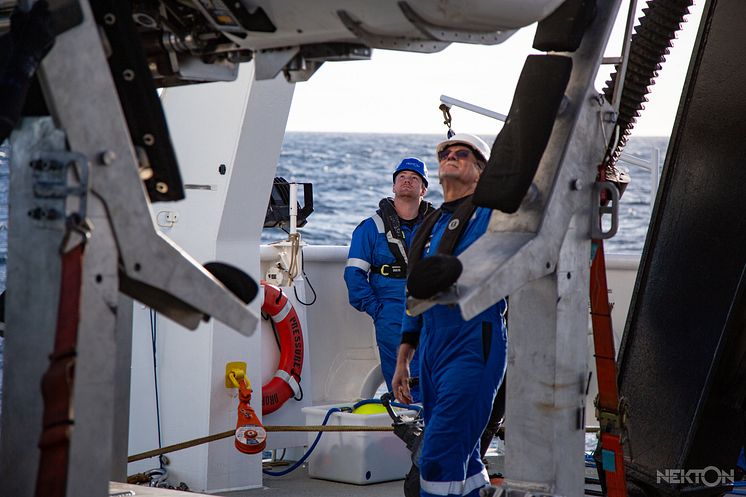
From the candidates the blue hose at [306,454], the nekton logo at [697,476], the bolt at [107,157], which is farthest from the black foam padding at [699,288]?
the bolt at [107,157]

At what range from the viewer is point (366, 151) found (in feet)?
255

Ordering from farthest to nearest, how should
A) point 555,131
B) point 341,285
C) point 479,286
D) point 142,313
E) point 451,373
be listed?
point 341,285 → point 142,313 → point 451,373 → point 555,131 → point 479,286

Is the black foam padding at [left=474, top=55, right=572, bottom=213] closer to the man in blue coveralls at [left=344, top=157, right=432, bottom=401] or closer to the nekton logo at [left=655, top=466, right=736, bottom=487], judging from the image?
the nekton logo at [left=655, top=466, right=736, bottom=487]

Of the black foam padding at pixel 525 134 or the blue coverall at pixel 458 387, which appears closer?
the black foam padding at pixel 525 134

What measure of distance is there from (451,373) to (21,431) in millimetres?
2445

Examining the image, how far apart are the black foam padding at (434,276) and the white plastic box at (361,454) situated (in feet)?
12.7

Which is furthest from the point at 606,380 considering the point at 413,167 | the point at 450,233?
the point at 413,167

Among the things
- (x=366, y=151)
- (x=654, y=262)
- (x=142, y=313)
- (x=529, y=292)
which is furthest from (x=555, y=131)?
(x=366, y=151)

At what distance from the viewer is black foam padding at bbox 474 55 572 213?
3.39m

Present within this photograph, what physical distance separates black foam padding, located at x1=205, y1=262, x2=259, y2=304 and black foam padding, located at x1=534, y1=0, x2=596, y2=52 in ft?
3.93

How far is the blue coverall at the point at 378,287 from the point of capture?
789cm

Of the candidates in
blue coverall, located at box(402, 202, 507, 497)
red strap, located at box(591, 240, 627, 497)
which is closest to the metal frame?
red strap, located at box(591, 240, 627, 497)

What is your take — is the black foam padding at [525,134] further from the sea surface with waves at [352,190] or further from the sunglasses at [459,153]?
the sea surface with waves at [352,190]

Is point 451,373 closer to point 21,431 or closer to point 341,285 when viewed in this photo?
point 21,431
